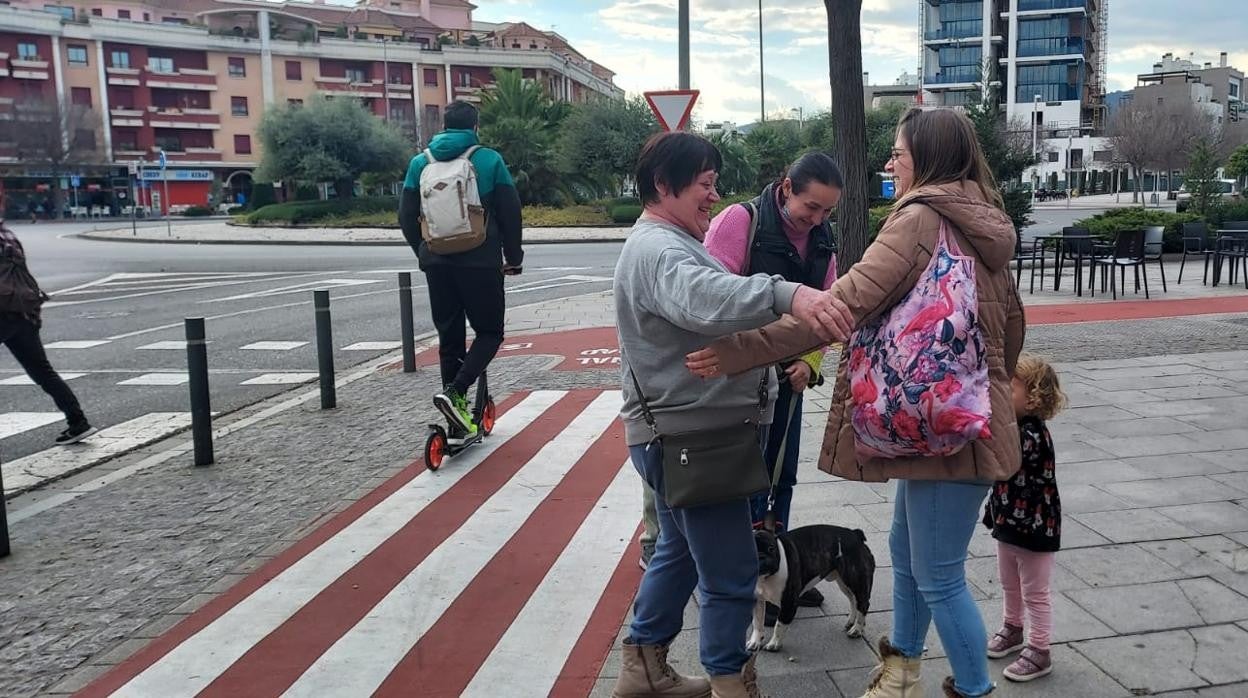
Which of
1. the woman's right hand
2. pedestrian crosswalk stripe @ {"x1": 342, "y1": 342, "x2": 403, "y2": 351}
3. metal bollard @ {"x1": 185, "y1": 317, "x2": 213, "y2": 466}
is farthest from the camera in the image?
pedestrian crosswalk stripe @ {"x1": 342, "y1": 342, "x2": 403, "y2": 351}

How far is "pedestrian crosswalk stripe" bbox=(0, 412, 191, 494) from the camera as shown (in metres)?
6.47

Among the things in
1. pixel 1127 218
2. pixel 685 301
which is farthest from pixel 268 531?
pixel 1127 218

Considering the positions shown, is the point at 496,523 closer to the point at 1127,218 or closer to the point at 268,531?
the point at 268,531

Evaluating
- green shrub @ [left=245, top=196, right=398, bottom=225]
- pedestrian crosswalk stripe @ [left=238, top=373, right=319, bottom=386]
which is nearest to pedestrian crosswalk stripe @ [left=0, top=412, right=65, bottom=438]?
pedestrian crosswalk stripe @ [left=238, top=373, right=319, bottom=386]

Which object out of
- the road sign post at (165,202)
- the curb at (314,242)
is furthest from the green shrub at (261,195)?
the curb at (314,242)

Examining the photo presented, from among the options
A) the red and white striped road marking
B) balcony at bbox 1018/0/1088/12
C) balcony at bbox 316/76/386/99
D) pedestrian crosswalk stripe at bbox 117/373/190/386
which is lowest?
the red and white striped road marking

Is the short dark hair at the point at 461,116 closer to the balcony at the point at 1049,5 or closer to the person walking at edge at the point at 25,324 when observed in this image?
the person walking at edge at the point at 25,324

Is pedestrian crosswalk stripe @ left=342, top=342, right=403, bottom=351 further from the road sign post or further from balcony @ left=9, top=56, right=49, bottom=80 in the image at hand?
balcony @ left=9, top=56, right=49, bottom=80

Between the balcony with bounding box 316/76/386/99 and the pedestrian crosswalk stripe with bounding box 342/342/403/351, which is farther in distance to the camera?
the balcony with bounding box 316/76/386/99

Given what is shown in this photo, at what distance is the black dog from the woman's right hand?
1.10 meters

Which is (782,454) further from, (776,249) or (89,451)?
(89,451)

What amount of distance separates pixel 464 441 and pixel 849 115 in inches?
260

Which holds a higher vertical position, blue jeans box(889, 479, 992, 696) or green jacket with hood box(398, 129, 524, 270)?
green jacket with hood box(398, 129, 524, 270)

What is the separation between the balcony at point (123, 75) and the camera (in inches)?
2844
